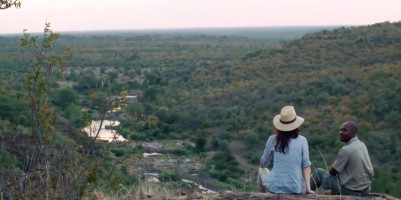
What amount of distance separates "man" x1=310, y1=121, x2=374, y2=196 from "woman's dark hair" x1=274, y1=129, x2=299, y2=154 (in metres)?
0.71

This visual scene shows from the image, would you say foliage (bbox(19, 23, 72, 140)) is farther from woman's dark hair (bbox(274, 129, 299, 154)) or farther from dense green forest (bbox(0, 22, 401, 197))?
dense green forest (bbox(0, 22, 401, 197))

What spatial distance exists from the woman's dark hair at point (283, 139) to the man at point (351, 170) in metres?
0.71

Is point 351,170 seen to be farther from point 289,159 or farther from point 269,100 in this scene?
point 269,100

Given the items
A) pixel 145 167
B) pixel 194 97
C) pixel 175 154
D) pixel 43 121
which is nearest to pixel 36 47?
pixel 43 121

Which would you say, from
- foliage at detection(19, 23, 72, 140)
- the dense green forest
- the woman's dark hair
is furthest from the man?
the dense green forest

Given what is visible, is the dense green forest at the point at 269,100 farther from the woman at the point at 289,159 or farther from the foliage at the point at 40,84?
the foliage at the point at 40,84

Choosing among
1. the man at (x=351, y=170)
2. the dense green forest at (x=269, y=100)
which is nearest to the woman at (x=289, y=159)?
the man at (x=351, y=170)

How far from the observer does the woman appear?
495 centimetres

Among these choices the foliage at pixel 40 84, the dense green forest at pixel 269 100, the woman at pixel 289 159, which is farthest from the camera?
the dense green forest at pixel 269 100

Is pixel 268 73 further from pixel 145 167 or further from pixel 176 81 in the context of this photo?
pixel 145 167

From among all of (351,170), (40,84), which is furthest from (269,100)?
(40,84)

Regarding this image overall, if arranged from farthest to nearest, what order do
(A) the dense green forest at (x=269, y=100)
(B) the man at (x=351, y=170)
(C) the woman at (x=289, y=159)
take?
(A) the dense green forest at (x=269, y=100)
(B) the man at (x=351, y=170)
(C) the woman at (x=289, y=159)

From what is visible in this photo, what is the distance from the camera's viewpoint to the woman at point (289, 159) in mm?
4953

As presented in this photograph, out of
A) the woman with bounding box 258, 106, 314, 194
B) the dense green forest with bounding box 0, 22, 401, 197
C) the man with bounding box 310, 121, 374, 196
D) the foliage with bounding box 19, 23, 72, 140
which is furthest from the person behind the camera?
the dense green forest with bounding box 0, 22, 401, 197
